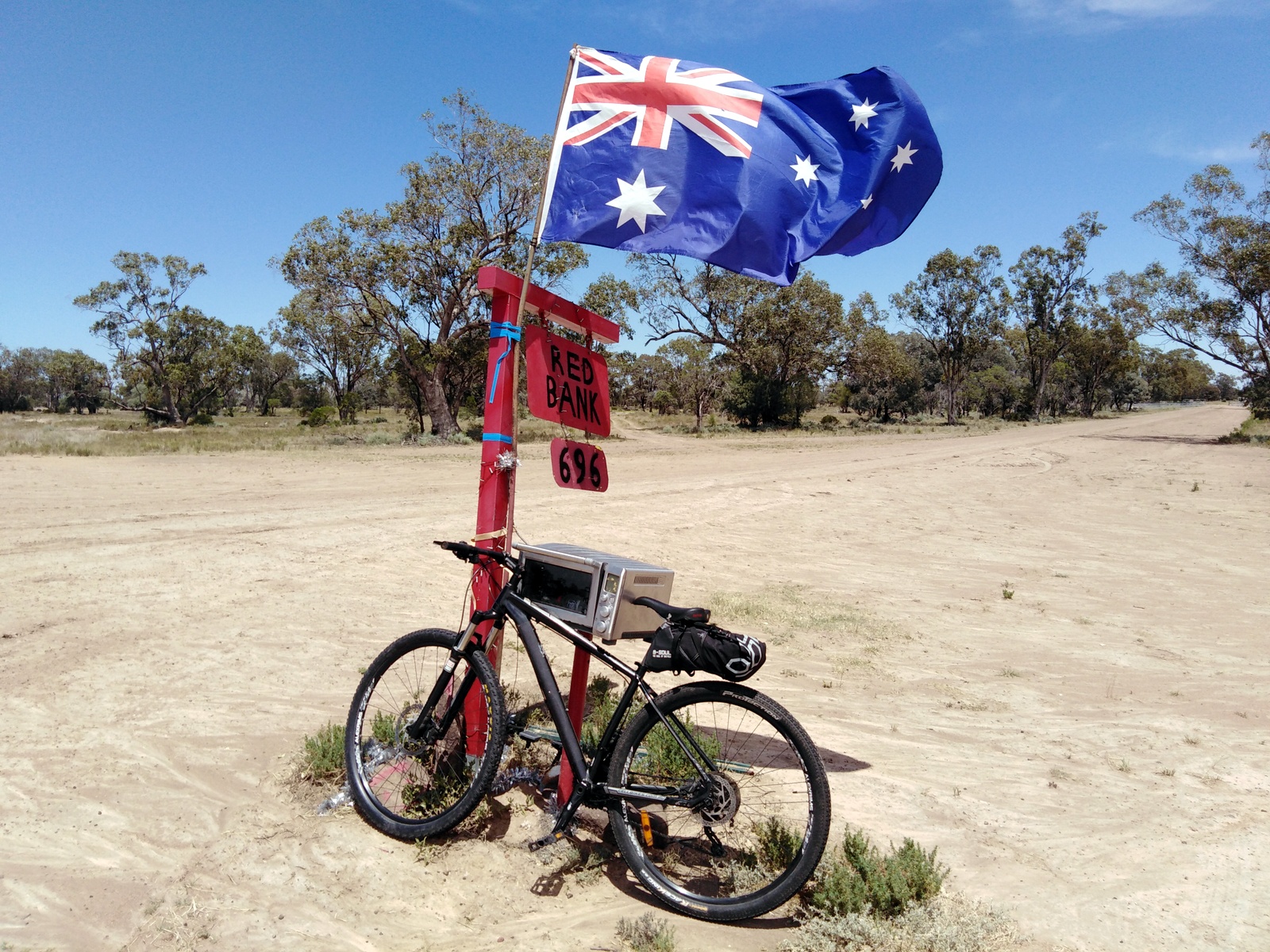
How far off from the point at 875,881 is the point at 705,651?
116 centimetres

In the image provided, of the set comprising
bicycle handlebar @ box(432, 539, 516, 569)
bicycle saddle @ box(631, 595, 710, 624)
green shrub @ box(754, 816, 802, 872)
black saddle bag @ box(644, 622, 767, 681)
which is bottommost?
green shrub @ box(754, 816, 802, 872)

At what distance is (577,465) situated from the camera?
438 centimetres

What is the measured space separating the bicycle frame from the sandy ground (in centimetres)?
43

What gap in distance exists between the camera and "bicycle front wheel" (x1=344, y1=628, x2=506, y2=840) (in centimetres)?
378

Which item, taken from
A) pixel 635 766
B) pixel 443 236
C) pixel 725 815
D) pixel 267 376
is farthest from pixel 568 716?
pixel 267 376

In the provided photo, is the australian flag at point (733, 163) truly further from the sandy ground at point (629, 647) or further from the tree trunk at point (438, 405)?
the tree trunk at point (438, 405)

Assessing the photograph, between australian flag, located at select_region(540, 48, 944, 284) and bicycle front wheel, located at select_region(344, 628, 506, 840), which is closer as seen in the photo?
bicycle front wheel, located at select_region(344, 628, 506, 840)

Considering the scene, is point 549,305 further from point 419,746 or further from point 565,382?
point 419,746

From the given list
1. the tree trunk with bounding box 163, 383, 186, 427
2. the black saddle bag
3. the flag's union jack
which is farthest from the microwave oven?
the tree trunk with bounding box 163, 383, 186, 427

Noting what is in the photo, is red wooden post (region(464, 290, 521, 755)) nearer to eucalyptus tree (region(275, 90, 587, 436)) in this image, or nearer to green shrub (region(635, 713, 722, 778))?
green shrub (region(635, 713, 722, 778))

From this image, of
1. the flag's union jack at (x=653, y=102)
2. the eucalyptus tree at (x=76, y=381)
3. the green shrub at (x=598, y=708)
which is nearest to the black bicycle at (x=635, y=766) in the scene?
the green shrub at (x=598, y=708)

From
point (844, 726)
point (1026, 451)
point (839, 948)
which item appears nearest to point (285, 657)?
point (844, 726)

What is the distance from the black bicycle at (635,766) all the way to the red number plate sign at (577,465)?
59 centimetres

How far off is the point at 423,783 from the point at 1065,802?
134 inches
